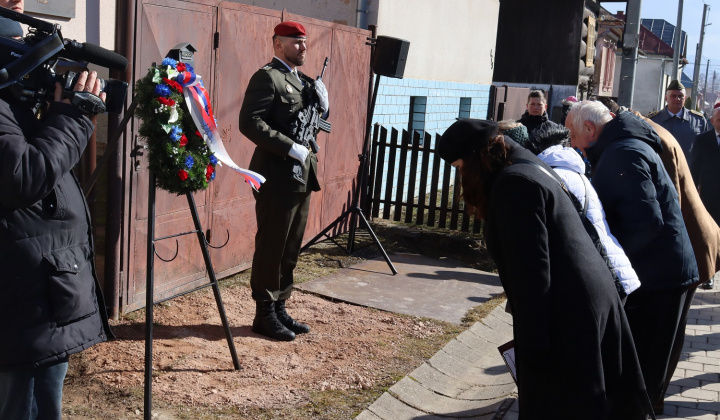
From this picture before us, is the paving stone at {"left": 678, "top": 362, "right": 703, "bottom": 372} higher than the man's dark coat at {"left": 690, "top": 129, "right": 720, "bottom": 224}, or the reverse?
the man's dark coat at {"left": 690, "top": 129, "right": 720, "bottom": 224}

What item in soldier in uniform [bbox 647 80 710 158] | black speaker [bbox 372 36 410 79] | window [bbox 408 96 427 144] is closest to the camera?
black speaker [bbox 372 36 410 79]

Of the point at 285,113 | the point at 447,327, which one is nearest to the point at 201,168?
the point at 285,113

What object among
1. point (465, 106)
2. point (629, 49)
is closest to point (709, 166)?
point (629, 49)

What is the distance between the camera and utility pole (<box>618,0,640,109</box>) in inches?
469

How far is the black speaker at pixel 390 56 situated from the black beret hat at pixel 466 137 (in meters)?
5.48

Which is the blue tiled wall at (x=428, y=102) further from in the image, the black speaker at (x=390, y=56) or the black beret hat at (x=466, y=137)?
the black beret hat at (x=466, y=137)

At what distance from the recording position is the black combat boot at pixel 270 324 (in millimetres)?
5664

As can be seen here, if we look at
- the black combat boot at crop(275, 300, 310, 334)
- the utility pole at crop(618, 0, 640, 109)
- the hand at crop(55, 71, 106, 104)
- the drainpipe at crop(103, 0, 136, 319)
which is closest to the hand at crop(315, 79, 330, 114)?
the drainpipe at crop(103, 0, 136, 319)

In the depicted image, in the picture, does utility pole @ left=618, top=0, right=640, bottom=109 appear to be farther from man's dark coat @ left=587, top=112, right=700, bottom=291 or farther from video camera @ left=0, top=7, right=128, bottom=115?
video camera @ left=0, top=7, right=128, bottom=115

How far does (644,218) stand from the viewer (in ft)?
13.4

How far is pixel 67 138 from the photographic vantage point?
2.68 metres

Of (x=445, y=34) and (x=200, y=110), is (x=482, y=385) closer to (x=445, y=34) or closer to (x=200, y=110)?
(x=200, y=110)

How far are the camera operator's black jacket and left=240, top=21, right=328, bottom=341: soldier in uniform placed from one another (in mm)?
2631

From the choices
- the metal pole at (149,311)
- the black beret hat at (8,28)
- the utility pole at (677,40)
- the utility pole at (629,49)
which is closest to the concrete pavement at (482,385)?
the metal pole at (149,311)
